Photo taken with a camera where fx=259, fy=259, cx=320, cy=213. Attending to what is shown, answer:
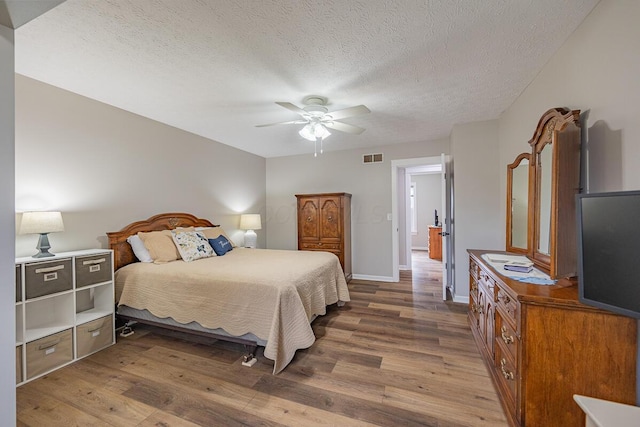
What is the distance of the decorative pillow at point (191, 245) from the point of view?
314 cm

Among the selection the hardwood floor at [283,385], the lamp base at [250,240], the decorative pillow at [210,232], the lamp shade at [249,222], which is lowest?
the hardwood floor at [283,385]

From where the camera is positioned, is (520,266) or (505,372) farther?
(520,266)

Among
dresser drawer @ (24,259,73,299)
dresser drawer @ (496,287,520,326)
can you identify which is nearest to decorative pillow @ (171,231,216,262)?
dresser drawer @ (24,259,73,299)

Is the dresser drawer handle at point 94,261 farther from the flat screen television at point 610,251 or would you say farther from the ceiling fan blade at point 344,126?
the flat screen television at point 610,251

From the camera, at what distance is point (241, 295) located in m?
2.26

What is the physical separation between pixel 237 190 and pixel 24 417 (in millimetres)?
3648

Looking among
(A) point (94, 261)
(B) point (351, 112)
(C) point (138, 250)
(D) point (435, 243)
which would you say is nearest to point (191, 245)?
(C) point (138, 250)

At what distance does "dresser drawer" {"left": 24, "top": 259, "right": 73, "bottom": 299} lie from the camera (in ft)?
6.61

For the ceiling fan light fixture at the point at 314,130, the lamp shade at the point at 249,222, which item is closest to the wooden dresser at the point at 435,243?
the lamp shade at the point at 249,222

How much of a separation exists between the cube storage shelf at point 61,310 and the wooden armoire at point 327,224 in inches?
114

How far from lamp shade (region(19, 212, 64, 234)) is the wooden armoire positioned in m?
3.26

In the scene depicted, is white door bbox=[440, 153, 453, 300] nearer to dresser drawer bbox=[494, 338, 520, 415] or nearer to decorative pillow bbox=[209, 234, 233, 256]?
dresser drawer bbox=[494, 338, 520, 415]

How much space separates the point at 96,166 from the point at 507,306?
3.97m

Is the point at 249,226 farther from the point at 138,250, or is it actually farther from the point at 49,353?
the point at 49,353
